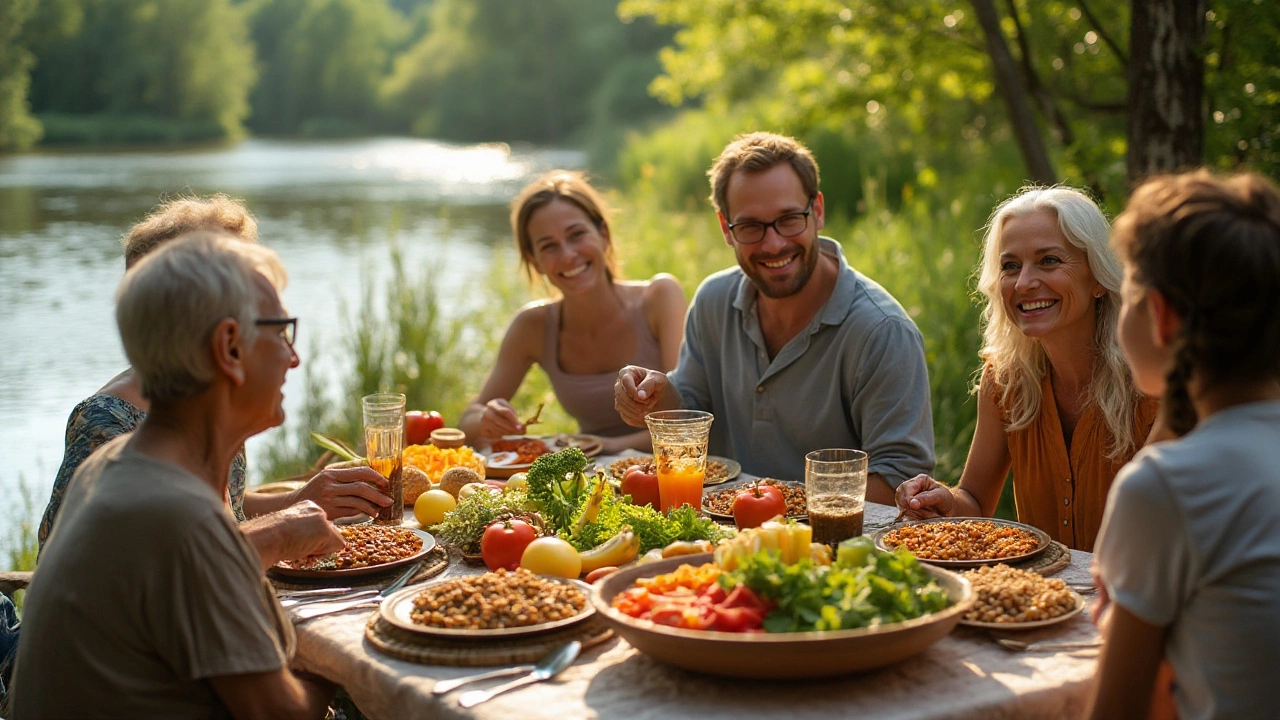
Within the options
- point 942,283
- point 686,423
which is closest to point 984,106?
point 942,283

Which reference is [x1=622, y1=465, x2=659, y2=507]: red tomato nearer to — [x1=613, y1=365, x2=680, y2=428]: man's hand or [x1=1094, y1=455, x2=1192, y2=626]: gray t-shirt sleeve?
[x1=613, y1=365, x2=680, y2=428]: man's hand

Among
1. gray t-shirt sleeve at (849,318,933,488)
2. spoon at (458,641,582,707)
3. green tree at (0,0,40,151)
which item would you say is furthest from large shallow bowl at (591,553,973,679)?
green tree at (0,0,40,151)

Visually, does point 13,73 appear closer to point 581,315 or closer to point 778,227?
point 581,315

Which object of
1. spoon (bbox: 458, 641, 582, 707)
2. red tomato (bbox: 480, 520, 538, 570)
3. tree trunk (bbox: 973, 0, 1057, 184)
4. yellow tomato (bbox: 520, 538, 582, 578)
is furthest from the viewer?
tree trunk (bbox: 973, 0, 1057, 184)

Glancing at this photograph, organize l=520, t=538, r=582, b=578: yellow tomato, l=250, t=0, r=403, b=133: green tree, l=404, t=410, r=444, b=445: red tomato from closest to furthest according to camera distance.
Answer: l=520, t=538, r=582, b=578: yellow tomato
l=404, t=410, r=444, b=445: red tomato
l=250, t=0, r=403, b=133: green tree

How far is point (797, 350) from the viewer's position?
4.04 meters

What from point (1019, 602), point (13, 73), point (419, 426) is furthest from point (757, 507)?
point (13, 73)

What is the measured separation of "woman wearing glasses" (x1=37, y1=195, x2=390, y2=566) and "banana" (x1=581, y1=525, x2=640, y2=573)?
2.01ft

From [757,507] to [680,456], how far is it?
0.83 ft

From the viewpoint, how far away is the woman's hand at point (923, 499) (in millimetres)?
3070

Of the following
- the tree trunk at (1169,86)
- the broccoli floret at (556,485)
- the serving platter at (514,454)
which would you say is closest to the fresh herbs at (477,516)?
the broccoli floret at (556,485)

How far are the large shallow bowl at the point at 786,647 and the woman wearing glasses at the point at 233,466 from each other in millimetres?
863

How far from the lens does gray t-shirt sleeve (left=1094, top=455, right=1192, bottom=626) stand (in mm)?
1781

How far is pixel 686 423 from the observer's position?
9.93ft
